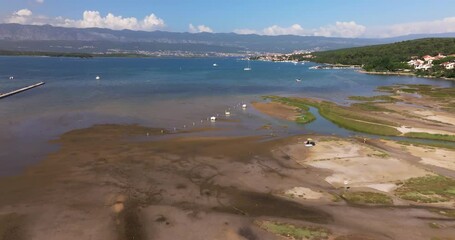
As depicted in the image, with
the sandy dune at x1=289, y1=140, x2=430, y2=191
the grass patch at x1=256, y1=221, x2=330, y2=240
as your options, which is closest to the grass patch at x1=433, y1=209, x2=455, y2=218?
the sandy dune at x1=289, y1=140, x2=430, y2=191

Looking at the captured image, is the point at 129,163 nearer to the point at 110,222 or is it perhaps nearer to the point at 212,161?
the point at 212,161

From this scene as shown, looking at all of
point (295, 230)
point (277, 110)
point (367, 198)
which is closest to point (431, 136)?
point (367, 198)

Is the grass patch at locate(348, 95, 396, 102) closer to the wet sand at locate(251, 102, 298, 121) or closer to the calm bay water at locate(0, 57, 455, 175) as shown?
the calm bay water at locate(0, 57, 455, 175)

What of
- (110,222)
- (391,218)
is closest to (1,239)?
(110,222)

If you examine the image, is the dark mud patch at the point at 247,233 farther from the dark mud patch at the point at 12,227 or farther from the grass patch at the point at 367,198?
the dark mud patch at the point at 12,227

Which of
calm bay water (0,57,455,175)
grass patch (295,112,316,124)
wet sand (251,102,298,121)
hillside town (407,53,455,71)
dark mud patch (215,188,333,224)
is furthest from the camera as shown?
hillside town (407,53,455,71)
